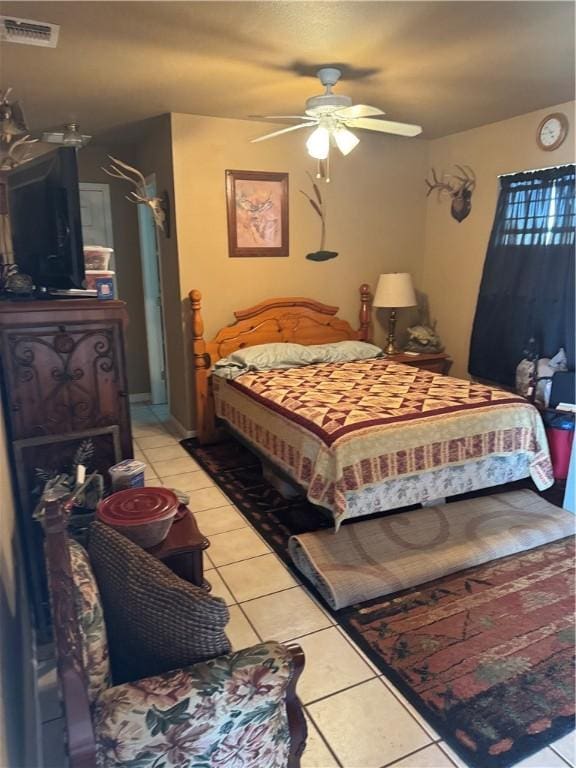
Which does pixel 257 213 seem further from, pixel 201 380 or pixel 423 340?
pixel 423 340

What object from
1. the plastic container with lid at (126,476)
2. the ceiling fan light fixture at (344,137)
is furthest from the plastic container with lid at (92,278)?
the ceiling fan light fixture at (344,137)

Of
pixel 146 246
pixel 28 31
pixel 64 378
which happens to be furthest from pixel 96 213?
pixel 64 378

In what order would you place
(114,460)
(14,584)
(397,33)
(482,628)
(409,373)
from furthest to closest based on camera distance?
(409,373)
(397,33)
(482,628)
(114,460)
(14,584)

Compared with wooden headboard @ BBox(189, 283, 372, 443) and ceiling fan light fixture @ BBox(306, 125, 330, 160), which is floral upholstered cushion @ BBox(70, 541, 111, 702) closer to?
ceiling fan light fixture @ BBox(306, 125, 330, 160)

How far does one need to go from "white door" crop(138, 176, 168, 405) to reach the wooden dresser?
302 centimetres

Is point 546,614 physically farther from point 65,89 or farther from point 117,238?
point 117,238

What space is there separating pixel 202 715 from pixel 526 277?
365 cm

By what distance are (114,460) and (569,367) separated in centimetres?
304

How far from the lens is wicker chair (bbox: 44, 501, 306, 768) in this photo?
3.08 feet

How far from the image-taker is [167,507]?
5.12 ft

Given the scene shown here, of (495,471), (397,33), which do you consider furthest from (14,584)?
(397,33)

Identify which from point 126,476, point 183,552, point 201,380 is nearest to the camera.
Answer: point 183,552

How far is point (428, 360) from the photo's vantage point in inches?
179

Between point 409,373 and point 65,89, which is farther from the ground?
point 65,89
